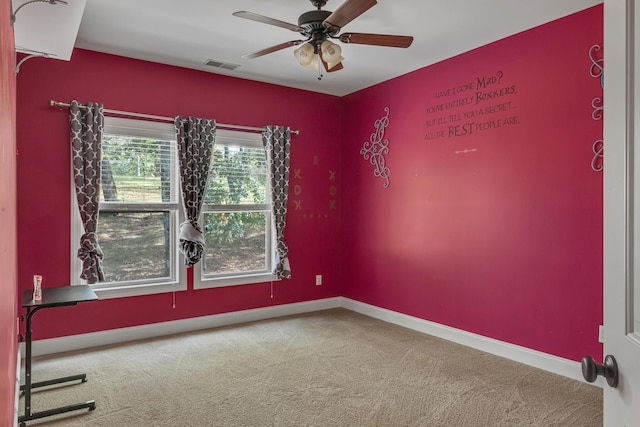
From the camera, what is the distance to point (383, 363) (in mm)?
3447

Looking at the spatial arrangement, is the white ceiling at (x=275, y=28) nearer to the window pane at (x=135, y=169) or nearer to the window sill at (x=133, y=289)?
the window pane at (x=135, y=169)

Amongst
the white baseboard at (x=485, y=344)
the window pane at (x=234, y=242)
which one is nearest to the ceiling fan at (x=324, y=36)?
the window pane at (x=234, y=242)

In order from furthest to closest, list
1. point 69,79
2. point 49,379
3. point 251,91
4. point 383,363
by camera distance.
Answer: point 251,91, point 69,79, point 383,363, point 49,379

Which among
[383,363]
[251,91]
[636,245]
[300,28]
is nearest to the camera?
[636,245]

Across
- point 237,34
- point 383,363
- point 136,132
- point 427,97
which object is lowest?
point 383,363

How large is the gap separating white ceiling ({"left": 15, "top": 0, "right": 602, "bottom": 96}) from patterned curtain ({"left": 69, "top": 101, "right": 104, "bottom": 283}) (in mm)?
622

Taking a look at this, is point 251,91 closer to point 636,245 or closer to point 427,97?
point 427,97

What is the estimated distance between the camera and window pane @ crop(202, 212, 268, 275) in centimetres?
450

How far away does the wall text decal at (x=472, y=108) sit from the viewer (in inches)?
141

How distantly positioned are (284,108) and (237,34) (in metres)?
1.47

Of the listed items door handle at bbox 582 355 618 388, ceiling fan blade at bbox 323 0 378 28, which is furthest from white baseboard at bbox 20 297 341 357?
door handle at bbox 582 355 618 388

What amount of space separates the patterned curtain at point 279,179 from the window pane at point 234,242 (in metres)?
0.21

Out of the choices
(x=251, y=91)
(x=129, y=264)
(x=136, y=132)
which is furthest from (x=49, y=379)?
(x=251, y=91)

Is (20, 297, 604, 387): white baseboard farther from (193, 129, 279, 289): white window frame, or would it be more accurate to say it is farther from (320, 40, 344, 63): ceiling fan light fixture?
(320, 40, 344, 63): ceiling fan light fixture
